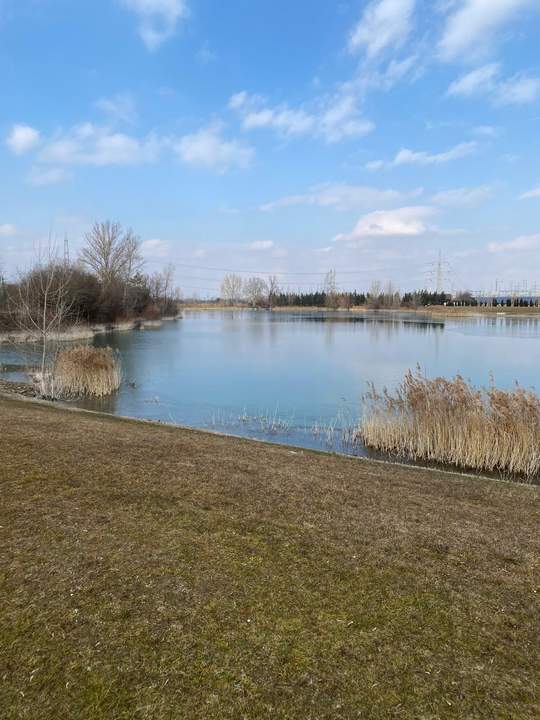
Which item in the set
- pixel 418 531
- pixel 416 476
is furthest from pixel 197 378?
pixel 418 531

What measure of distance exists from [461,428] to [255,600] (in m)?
6.46

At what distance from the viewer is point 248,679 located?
200cm

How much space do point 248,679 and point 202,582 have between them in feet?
2.52

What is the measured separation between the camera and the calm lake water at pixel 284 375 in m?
11.1

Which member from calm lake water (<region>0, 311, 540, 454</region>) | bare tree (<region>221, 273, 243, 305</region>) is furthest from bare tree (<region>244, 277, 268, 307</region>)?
calm lake water (<region>0, 311, 540, 454</region>)

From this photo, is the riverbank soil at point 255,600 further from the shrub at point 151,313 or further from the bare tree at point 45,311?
the shrub at point 151,313

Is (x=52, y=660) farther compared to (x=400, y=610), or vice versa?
(x=400, y=610)

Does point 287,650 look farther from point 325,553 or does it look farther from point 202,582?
point 325,553

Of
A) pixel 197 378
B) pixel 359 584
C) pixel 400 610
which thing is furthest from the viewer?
pixel 197 378

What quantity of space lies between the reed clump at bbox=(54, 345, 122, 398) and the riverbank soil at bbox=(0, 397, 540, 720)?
947 centimetres

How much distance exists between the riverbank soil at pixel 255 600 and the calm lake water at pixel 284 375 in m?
5.32

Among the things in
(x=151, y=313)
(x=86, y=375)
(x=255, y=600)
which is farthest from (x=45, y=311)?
(x=151, y=313)

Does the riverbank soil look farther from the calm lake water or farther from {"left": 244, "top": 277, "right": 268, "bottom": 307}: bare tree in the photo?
{"left": 244, "top": 277, "right": 268, "bottom": 307}: bare tree

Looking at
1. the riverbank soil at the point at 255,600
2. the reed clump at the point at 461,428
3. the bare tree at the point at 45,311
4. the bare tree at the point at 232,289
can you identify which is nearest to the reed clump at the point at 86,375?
the bare tree at the point at 45,311
